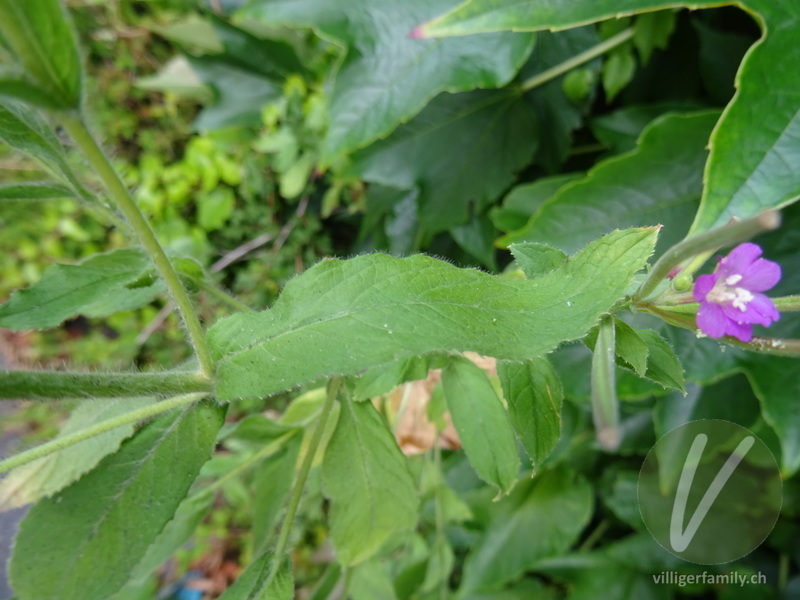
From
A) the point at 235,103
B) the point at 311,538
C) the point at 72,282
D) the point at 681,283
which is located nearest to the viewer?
the point at 681,283

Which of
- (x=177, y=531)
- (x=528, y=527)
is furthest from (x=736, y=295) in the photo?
(x=528, y=527)

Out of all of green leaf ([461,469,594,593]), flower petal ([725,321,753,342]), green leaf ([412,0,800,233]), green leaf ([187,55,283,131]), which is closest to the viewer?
flower petal ([725,321,753,342])

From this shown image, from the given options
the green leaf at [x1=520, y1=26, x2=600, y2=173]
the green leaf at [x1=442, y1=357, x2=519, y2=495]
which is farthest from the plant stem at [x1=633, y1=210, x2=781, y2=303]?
the green leaf at [x1=520, y1=26, x2=600, y2=173]

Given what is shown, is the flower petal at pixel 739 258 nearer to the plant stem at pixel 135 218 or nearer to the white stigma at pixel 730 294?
the white stigma at pixel 730 294

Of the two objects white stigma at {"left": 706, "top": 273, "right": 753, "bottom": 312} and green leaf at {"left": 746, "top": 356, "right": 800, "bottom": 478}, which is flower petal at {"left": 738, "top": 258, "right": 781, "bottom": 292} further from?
green leaf at {"left": 746, "top": 356, "right": 800, "bottom": 478}

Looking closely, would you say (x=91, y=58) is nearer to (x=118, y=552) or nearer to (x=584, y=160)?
(x=584, y=160)

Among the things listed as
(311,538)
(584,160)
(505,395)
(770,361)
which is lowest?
(311,538)

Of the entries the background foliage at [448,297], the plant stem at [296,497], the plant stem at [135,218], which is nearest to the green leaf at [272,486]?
the background foliage at [448,297]

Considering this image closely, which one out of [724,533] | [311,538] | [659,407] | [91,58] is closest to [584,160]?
[659,407]

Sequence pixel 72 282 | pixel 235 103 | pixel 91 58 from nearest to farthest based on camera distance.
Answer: pixel 72 282 < pixel 235 103 < pixel 91 58
